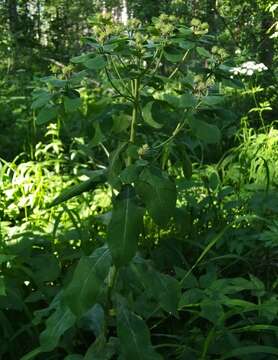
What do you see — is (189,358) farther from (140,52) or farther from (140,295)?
(140,52)

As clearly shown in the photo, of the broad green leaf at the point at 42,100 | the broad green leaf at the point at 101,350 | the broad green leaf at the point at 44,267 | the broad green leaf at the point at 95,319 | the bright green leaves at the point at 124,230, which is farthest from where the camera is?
the broad green leaf at the point at 44,267

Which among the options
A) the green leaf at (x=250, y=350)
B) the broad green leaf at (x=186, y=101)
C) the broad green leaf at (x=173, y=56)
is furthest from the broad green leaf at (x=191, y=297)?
the broad green leaf at (x=173, y=56)

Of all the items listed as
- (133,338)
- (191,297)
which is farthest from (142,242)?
(133,338)

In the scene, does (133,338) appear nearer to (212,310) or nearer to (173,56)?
(212,310)

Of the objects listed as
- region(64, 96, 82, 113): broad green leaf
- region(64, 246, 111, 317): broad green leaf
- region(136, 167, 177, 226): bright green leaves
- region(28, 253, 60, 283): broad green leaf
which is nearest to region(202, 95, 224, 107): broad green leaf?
region(136, 167, 177, 226): bright green leaves

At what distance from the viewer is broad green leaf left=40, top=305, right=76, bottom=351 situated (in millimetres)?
1517

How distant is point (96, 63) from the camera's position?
1.40 m

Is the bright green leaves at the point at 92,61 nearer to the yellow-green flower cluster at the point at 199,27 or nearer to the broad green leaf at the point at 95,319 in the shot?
the yellow-green flower cluster at the point at 199,27

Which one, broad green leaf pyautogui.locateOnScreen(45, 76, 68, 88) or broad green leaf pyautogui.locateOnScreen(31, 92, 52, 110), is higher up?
broad green leaf pyautogui.locateOnScreen(45, 76, 68, 88)

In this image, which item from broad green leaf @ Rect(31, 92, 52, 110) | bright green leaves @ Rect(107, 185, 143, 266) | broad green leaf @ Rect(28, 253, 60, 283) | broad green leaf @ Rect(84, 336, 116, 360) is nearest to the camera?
bright green leaves @ Rect(107, 185, 143, 266)

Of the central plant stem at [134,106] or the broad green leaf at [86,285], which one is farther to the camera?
the central plant stem at [134,106]

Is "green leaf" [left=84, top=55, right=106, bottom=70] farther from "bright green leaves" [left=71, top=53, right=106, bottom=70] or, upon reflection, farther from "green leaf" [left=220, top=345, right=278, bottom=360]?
"green leaf" [left=220, top=345, right=278, bottom=360]

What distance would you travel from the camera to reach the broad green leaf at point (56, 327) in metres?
1.52

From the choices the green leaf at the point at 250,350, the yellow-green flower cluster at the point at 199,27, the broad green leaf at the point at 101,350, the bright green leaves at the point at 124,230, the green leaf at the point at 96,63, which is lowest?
the green leaf at the point at 250,350
